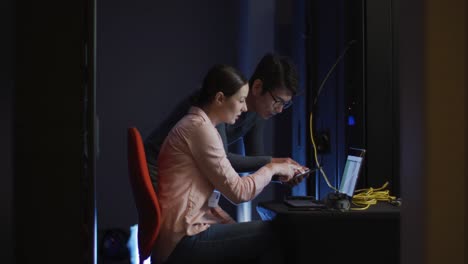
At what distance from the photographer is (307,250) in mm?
1734

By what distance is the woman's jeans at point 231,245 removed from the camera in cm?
173

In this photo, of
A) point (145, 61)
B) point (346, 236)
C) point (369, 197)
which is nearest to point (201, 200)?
point (346, 236)

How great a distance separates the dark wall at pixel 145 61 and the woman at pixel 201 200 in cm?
225

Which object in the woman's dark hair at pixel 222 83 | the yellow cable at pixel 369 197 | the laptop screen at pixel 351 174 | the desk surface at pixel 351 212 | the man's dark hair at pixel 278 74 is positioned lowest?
the desk surface at pixel 351 212

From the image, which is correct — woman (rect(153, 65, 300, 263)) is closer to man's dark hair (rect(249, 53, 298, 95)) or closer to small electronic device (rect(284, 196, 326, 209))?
small electronic device (rect(284, 196, 326, 209))

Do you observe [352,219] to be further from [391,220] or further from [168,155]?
[168,155]

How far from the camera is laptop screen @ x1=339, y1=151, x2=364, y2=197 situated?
6.10ft
